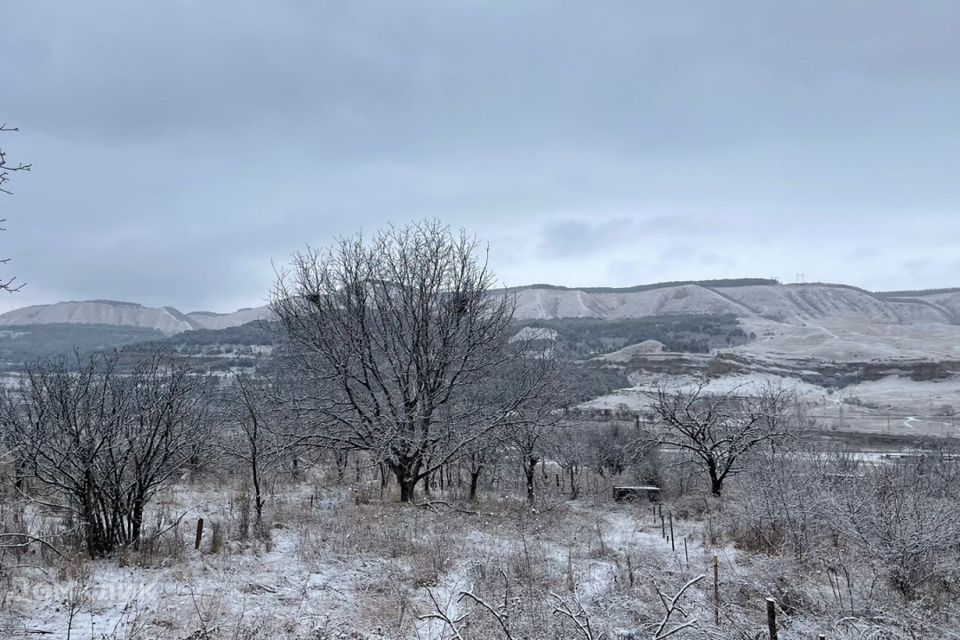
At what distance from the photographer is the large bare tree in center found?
1583cm

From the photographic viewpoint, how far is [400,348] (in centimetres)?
1645

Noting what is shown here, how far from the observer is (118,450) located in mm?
9234

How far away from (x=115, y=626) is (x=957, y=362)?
122030 millimetres

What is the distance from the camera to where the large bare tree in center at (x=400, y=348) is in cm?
1583

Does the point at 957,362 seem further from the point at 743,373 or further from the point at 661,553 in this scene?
the point at 661,553

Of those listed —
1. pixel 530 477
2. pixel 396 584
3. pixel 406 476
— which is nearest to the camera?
pixel 396 584

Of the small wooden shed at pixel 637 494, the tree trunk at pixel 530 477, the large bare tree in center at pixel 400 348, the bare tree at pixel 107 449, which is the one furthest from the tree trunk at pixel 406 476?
the small wooden shed at pixel 637 494

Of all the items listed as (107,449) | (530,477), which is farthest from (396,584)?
(530,477)

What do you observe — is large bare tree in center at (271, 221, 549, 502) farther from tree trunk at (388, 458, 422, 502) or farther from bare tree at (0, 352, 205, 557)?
bare tree at (0, 352, 205, 557)

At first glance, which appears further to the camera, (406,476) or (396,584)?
(406,476)

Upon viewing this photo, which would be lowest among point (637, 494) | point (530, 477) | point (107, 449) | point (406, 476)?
point (637, 494)

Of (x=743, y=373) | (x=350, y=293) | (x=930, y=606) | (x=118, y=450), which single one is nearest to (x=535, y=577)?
(x=930, y=606)

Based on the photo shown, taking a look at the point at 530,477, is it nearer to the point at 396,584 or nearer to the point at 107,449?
the point at 396,584

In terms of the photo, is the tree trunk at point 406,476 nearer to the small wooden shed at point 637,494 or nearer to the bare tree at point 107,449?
the bare tree at point 107,449
